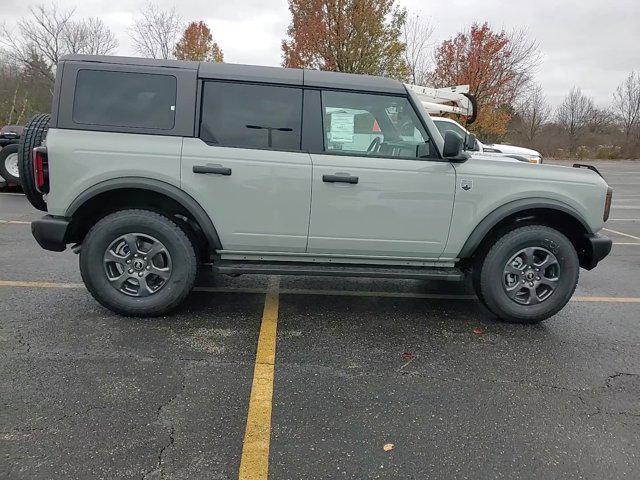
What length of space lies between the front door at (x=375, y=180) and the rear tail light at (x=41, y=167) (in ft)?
6.66

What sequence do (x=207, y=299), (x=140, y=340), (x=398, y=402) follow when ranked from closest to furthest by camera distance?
(x=398, y=402) → (x=140, y=340) → (x=207, y=299)

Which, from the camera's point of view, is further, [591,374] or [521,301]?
[521,301]

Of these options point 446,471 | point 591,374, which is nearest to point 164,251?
point 446,471

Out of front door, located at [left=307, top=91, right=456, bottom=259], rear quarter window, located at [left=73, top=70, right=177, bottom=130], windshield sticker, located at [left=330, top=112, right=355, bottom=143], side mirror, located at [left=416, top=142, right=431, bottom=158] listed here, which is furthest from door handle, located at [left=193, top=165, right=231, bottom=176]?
side mirror, located at [left=416, top=142, right=431, bottom=158]

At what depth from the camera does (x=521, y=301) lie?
403cm

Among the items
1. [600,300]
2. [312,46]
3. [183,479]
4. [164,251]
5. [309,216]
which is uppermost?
[312,46]

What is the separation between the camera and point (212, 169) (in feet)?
11.9

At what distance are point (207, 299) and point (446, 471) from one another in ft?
8.98

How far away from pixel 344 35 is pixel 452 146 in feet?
44.4

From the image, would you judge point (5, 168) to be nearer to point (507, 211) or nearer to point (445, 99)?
point (445, 99)

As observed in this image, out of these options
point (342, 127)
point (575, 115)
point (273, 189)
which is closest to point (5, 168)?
point (273, 189)

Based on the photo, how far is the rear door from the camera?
12.1 ft

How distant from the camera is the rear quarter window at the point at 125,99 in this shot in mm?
3646

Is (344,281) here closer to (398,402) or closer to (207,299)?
(207,299)
